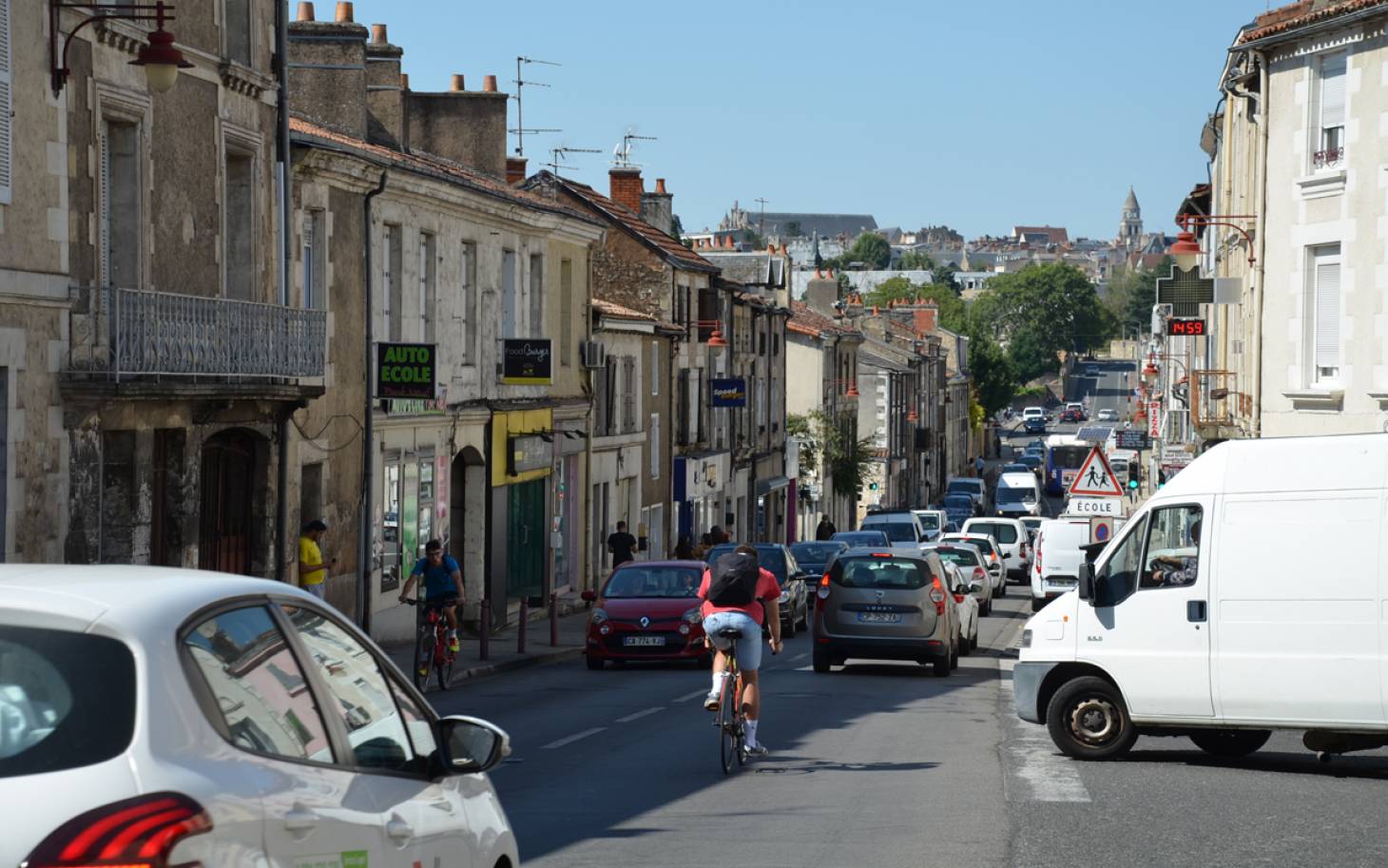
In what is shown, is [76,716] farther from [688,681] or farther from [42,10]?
[688,681]

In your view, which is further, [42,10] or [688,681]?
[688,681]

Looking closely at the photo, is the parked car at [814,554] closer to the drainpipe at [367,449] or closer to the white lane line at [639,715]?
the drainpipe at [367,449]

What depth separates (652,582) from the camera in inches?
992

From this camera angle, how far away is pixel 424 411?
94.5 ft

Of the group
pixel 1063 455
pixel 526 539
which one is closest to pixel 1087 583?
pixel 526 539

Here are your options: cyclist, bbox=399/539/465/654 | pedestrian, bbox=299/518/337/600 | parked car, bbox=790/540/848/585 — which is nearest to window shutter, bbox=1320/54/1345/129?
parked car, bbox=790/540/848/585

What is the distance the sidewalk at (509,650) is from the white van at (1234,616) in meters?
9.02

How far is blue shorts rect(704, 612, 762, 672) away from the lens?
13.5m

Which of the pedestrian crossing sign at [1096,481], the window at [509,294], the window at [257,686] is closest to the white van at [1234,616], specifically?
the window at [257,686]

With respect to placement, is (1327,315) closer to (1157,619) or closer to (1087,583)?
(1087,583)

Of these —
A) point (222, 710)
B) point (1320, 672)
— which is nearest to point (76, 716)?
point (222, 710)

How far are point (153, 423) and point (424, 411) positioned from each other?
9658 mm

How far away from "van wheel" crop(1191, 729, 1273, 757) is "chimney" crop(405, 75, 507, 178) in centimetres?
2586

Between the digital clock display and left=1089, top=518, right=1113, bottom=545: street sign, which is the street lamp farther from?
the digital clock display
